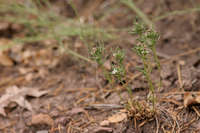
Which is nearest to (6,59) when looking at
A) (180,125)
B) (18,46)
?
(18,46)

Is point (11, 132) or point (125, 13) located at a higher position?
point (125, 13)

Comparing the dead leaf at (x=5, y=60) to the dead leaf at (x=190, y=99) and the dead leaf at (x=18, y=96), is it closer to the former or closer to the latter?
the dead leaf at (x=18, y=96)

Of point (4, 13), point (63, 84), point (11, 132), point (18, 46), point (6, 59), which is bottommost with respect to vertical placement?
point (11, 132)

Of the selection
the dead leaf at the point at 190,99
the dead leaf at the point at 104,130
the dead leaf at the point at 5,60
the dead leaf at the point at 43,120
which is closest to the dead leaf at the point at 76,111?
the dead leaf at the point at 43,120

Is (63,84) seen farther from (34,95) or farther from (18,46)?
(18,46)

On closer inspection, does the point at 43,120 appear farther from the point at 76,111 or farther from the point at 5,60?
the point at 5,60
